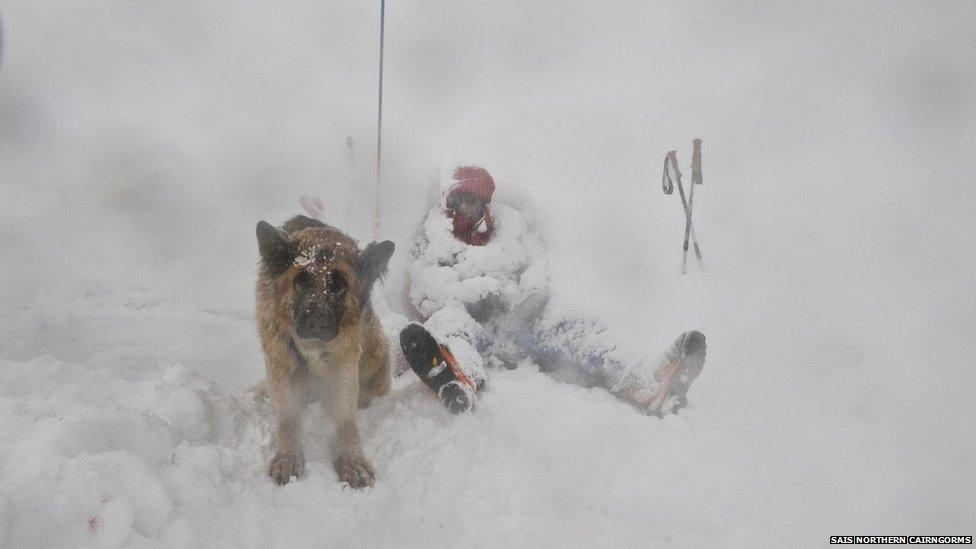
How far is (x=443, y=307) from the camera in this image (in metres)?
4.46

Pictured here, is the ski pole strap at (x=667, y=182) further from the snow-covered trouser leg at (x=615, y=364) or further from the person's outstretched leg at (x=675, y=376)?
the person's outstretched leg at (x=675, y=376)

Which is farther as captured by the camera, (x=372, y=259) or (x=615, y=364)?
(x=615, y=364)

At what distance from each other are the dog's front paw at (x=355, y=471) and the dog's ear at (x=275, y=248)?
104 cm

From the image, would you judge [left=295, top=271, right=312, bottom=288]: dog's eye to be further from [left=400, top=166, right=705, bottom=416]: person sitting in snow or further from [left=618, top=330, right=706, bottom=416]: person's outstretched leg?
[left=618, top=330, right=706, bottom=416]: person's outstretched leg

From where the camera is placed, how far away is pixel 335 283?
2.26 m

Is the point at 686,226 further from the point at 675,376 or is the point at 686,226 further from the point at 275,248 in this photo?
the point at 275,248

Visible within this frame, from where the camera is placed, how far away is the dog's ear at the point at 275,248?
2.34m

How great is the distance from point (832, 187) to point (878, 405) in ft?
14.6

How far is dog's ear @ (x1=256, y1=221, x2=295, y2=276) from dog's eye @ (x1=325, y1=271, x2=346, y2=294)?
0.27 metres

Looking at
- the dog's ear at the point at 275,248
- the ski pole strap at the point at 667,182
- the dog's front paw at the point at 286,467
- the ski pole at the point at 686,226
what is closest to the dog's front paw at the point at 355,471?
the dog's front paw at the point at 286,467

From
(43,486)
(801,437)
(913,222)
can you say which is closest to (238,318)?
(43,486)

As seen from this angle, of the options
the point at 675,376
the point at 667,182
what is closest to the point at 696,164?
the point at 667,182

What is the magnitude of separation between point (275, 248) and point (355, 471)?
121 centimetres

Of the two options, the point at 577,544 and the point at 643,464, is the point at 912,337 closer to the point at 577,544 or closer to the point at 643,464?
the point at 643,464
